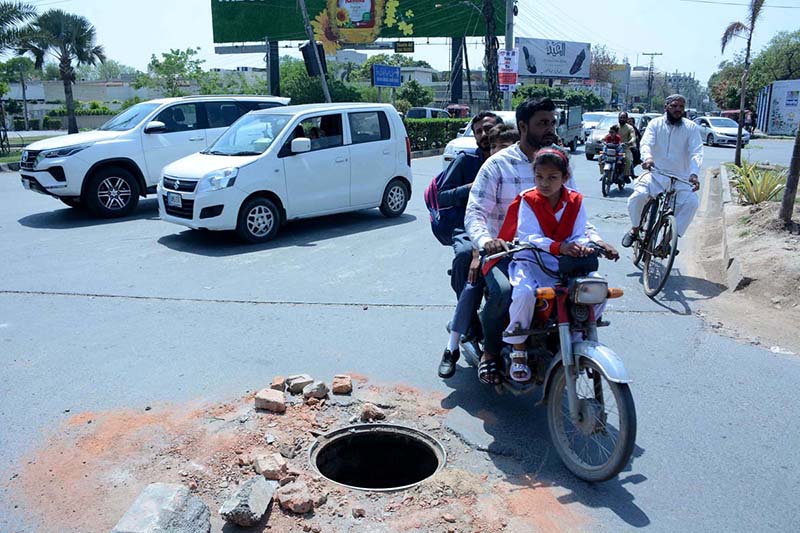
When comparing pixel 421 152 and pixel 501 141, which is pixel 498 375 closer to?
pixel 501 141

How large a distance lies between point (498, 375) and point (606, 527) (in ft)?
3.93

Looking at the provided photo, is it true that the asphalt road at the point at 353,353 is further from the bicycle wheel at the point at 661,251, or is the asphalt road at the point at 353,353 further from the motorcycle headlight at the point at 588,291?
the motorcycle headlight at the point at 588,291

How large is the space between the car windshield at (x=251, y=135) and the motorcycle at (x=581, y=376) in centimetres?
677

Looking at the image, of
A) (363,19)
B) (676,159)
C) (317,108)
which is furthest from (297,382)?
(363,19)

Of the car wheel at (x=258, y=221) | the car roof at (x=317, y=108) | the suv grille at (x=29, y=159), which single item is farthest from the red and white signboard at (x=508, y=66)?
the suv grille at (x=29, y=159)

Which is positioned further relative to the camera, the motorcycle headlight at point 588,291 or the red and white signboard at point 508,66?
the red and white signboard at point 508,66

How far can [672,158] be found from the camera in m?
7.73

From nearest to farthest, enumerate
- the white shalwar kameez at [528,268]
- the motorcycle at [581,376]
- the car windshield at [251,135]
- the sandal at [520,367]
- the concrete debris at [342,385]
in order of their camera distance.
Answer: the motorcycle at [581,376] < the white shalwar kameez at [528,268] < the sandal at [520,367] < the concrete debris at [342,385] < the car windshield at [251,135]

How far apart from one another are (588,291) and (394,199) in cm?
813

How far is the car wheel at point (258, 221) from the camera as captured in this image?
9414 millimetres

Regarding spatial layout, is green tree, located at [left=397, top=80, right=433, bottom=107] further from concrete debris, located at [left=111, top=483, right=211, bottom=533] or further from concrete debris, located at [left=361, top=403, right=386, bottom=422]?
concrete debris, located at [left=111, top=483, right=211, bottom=533]

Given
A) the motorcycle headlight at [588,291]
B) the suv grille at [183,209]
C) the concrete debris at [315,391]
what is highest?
the motorcycle headlight at [588,291]

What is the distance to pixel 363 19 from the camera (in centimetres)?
4441

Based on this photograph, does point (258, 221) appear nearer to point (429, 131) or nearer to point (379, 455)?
→ point (379, 455)
